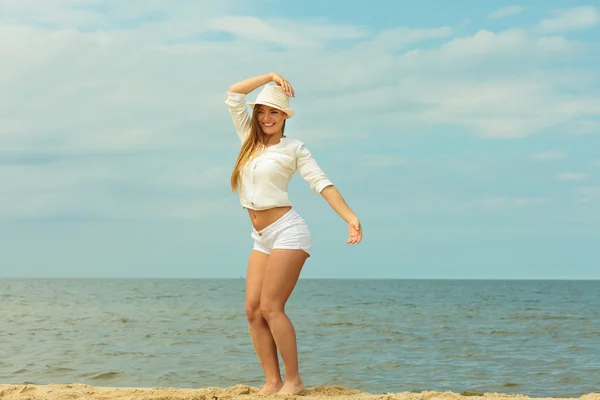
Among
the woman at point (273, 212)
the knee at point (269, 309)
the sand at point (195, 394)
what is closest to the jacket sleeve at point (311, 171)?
the woman at point (273, 212)

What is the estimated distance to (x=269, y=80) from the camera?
5.12 m

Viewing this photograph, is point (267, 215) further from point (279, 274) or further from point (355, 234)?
point (355, 234)

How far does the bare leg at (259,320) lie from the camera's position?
5.02 meters

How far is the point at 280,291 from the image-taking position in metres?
4.90

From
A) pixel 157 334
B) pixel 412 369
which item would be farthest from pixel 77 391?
pixel 157 334

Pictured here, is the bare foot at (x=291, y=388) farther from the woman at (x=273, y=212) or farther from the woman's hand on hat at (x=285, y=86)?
the woman's hand on hat at (x=285, y=86)

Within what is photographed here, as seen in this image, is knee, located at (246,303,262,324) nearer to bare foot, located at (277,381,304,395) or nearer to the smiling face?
bare foot, located at (277,381,304,395)

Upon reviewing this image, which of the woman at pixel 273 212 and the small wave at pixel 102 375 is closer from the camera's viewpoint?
the woman at pixel 273 212

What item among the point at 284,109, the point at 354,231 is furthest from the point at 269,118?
the point at 354,231

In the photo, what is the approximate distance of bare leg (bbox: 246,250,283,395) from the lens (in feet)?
16.5

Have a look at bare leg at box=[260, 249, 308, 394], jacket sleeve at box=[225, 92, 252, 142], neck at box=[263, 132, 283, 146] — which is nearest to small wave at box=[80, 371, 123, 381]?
bare leg at box=[260, 249, 308, 394]

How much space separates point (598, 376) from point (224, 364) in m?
5.05

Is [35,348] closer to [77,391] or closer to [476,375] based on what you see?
[77,391]

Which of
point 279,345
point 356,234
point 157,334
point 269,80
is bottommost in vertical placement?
point 157,334
